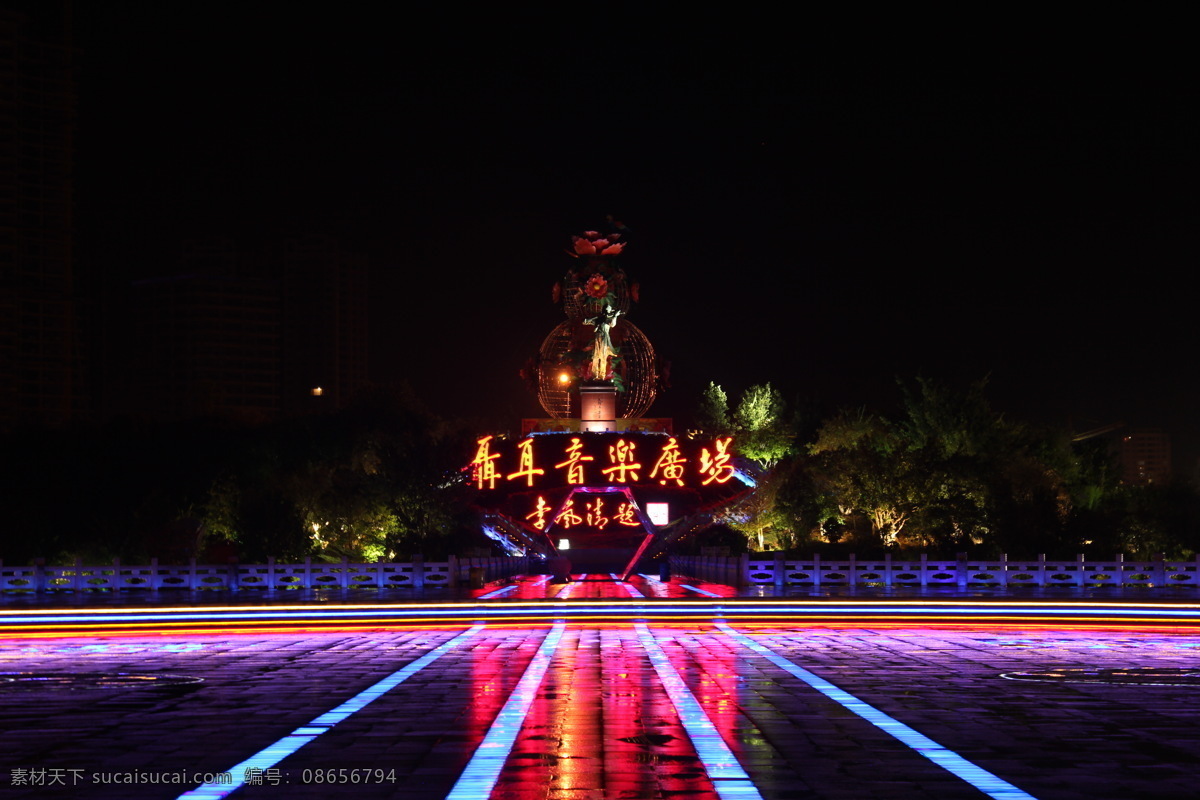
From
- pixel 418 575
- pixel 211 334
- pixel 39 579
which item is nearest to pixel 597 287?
pixel 418 575

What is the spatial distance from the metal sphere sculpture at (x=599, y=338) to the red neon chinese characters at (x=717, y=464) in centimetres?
617

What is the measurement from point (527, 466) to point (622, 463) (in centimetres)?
420

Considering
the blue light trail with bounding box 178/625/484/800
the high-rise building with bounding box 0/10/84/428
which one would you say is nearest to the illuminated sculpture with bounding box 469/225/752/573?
the high-rise building with bounding box 0/10/84/428

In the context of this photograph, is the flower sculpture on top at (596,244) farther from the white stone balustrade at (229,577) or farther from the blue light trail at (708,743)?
the blue light trail at (708,743)

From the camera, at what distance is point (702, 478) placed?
62.5 meters

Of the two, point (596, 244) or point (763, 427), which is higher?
point (596, 244)

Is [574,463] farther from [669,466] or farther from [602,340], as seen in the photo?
[602,340]

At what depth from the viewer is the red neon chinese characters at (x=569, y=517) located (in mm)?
63925

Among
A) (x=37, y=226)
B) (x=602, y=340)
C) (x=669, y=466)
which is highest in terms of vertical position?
(x=37, y=226)

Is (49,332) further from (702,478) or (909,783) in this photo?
(909,783)

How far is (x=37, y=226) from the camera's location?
310 ft

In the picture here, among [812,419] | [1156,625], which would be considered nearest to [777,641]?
[1156,625]

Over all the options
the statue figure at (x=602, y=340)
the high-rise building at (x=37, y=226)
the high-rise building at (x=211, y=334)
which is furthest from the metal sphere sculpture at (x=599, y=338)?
the high-rise building at (x=211, y=334)

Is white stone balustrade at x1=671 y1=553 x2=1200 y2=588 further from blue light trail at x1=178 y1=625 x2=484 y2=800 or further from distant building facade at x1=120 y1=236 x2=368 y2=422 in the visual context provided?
distant building facade at x1=120 y1=236 x2=368 y2=422
